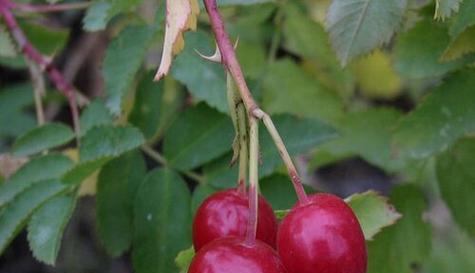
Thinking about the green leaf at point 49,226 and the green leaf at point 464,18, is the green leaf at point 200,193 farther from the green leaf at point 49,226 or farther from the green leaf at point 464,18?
the green leaf at point 464,18

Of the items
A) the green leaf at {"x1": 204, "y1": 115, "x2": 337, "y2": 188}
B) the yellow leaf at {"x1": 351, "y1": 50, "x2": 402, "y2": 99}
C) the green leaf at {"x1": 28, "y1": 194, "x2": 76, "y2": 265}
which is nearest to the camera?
the green leaf at {"x1": 28, "y1": 194, "x2": 76, "y2": 265}

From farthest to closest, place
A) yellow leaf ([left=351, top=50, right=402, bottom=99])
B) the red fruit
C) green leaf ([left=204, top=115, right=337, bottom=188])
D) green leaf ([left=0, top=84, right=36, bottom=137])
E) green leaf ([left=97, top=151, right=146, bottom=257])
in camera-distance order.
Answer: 1. yellow leaf ([left=351, top=50, right=402, bottom=99])
2. green leaf ([left=0, top=84, right=36, bottom=137])
3. green leaf ([left=97, top=151, right=146, bottom=257])
4. green leaf ([left=204, top=115, right=337, bottom=188])
5. the red fruit

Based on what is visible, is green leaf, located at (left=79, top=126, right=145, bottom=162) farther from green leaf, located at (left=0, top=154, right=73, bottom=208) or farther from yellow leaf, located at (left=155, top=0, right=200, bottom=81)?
yellow leaf, located at (left=155, top=0, right=200, bottom=81)

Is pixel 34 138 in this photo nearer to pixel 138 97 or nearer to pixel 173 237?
pixel 138 97

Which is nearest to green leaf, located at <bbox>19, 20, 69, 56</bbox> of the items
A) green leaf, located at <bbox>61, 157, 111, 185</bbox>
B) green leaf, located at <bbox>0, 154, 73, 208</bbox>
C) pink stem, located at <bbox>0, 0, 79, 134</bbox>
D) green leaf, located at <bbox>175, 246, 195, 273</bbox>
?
pink stem, located at <bbox>0, 0, 79, 134</bbox>

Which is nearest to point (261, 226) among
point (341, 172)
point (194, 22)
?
point (194, 22)

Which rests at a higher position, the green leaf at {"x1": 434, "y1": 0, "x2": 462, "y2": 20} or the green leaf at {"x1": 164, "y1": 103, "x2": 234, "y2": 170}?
the green leaf at {"x1": 434, "y1": 0, "x2": 462, "y2": 20}

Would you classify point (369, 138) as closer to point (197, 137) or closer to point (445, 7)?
point (197, 137)

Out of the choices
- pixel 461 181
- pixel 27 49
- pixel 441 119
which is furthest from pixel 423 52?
pixel 27 49
